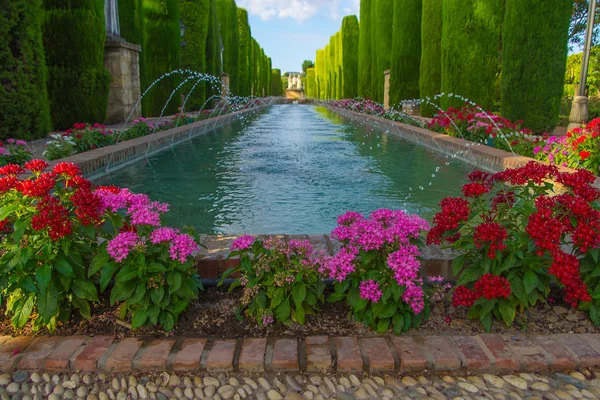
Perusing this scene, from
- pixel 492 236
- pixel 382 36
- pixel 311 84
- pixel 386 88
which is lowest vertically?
pixel 492 236

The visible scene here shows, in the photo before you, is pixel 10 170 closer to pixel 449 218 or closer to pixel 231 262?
pixel 231 262

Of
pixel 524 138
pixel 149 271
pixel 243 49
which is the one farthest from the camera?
→ pixel 243 49

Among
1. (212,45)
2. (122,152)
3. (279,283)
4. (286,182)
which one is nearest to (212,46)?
(212,45)

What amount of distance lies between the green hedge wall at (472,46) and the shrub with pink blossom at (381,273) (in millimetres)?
10426

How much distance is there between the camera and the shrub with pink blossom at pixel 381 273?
1882 mm

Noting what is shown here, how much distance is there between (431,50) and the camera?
13.7 m

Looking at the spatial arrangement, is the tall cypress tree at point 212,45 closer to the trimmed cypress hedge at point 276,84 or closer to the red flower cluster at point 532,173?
the red flower cluster at point 532,173

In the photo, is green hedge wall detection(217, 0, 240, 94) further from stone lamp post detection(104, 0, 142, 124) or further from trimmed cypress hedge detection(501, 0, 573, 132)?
trimmed cypress hedge detection(501, 0, 573, 132)

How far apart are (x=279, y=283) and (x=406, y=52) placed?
15.5 metres

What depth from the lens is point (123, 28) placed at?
12242mm

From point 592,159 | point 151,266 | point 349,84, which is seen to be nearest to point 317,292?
point 151,266

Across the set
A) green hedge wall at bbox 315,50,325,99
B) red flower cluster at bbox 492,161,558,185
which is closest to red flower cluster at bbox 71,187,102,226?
red flower cluster at bbox 492,161,558,185

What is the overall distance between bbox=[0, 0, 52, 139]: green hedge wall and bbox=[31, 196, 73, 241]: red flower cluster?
584cm

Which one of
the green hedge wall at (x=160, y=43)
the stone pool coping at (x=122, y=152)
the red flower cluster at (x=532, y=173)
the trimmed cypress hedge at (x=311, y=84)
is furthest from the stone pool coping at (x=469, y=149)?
the trimmed cypress hedge at (x=311, y=84)
